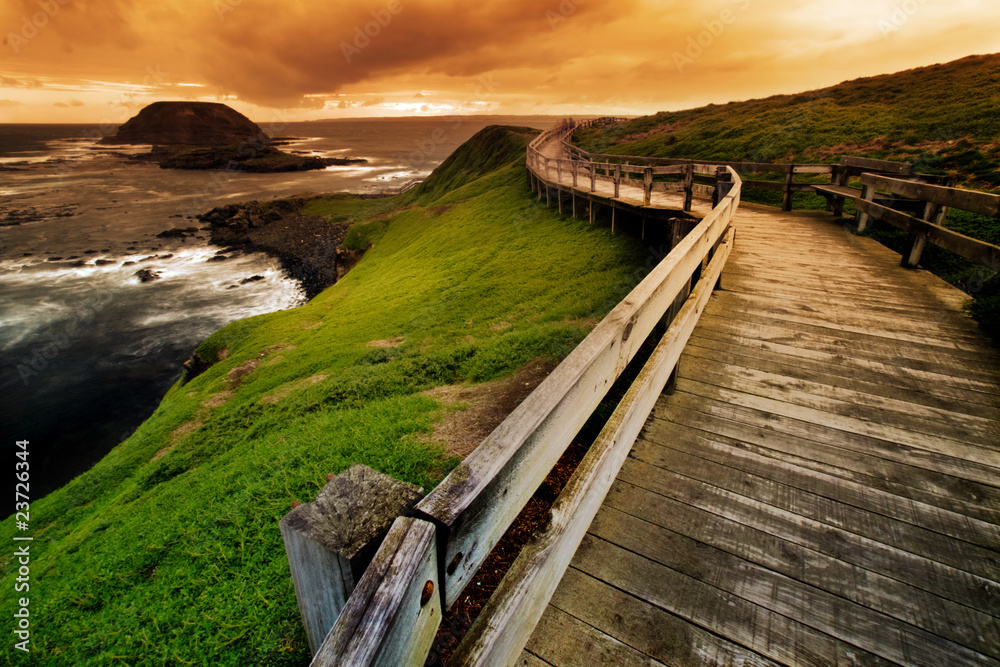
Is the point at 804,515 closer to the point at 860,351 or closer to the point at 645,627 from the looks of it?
the point at 645,627

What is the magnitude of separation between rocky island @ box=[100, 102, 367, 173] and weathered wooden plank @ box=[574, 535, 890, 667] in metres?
111

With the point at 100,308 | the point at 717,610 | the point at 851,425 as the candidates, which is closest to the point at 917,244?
the point at 851,425

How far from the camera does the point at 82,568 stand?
196 inches

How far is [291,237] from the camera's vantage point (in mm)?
42562

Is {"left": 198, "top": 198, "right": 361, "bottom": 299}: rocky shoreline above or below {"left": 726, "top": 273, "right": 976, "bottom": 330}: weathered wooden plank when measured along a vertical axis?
below

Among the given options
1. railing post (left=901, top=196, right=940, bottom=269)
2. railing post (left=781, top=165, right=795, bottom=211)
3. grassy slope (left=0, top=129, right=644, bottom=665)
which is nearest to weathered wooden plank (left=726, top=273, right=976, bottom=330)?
railing post (left=901, top=196, right=940, bottom=269)

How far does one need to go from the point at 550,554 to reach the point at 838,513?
1943mm

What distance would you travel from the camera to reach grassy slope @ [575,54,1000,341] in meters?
8.66

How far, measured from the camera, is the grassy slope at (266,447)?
3.61 meters

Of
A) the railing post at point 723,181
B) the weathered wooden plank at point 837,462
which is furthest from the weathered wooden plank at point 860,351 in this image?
the railing post at point 723,181

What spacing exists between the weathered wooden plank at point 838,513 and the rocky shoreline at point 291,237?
97.1ft

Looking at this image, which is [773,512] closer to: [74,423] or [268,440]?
[268,440]

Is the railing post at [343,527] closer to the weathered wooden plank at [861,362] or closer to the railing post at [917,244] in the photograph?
the weathered wooden plank at [861,362]

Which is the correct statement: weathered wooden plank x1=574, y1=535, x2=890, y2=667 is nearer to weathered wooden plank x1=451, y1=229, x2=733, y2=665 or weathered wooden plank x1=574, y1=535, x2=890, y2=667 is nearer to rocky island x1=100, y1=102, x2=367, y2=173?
weathered wooden plank x1=451, y1=229, x2=733, y2=665
